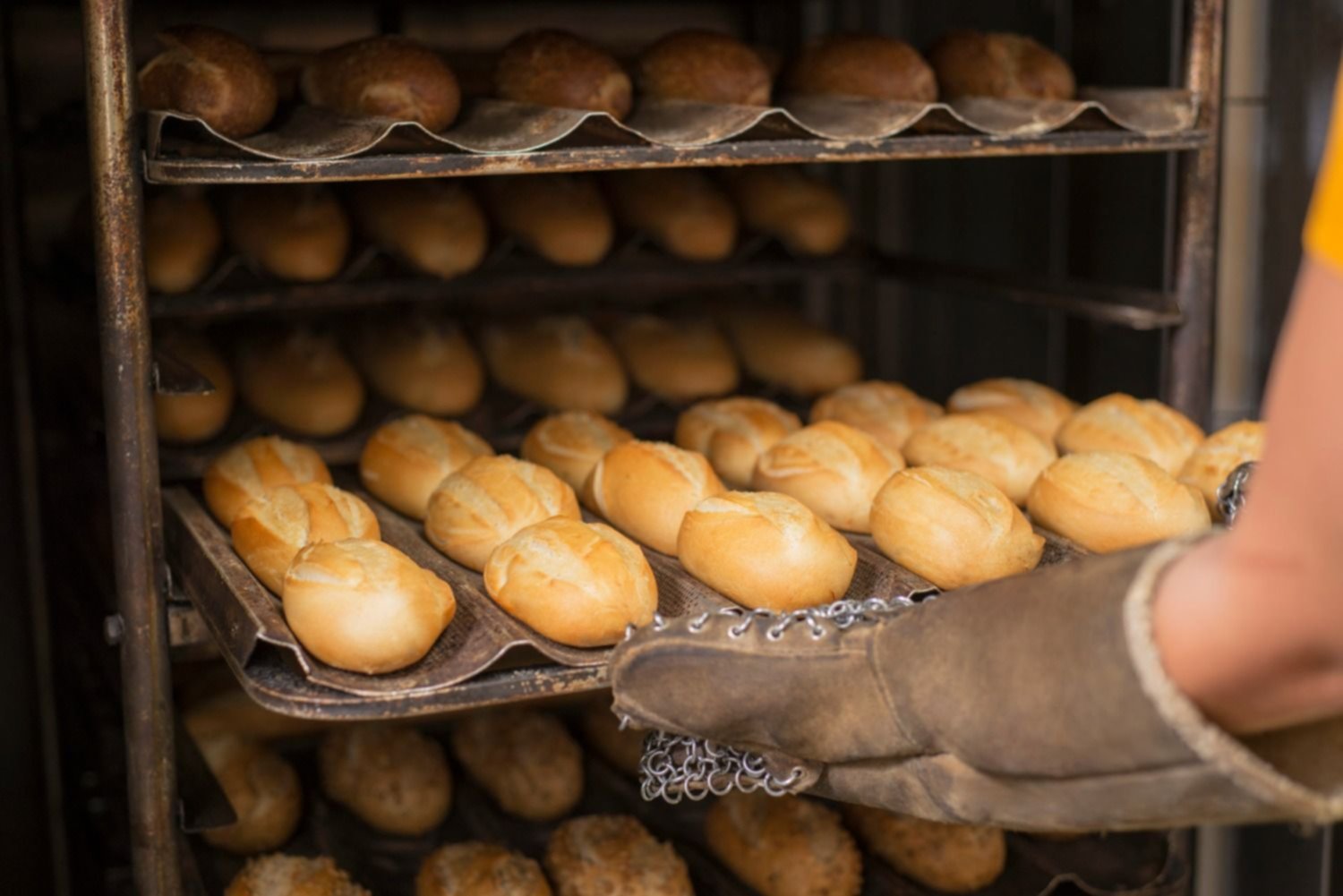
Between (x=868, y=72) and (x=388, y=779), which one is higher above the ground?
(x=868, y=72)

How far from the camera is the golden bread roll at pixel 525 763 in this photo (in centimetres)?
235

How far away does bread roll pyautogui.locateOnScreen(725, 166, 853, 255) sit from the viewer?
2668mm

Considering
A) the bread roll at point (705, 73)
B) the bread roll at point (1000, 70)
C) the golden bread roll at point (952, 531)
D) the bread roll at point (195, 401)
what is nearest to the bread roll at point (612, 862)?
the golden bread roll at point (952, 531)

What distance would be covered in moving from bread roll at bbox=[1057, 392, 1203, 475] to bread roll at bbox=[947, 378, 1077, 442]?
0.05m

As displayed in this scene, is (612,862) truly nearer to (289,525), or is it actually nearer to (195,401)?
(289,525)

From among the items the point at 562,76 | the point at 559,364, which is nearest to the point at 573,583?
the point at 562,76

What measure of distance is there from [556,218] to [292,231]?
0.43m

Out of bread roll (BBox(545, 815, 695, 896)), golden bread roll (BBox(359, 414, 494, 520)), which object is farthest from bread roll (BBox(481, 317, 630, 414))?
bread roll (BBox(545, 815, 695, 896))

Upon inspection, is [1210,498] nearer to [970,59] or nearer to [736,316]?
[970,59]

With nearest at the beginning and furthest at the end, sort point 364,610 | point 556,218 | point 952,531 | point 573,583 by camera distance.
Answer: point 364,610 → point 573,583 → point 952,531 → point 556,218

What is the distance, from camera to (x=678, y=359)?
2.64 m

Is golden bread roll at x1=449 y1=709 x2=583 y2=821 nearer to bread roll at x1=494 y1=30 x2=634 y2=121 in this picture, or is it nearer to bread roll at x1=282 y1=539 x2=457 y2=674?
bread roll at x1=282 y1=539 x2=457 y2=674

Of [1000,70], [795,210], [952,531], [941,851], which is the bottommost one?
[941,851]

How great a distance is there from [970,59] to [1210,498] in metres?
0.78
